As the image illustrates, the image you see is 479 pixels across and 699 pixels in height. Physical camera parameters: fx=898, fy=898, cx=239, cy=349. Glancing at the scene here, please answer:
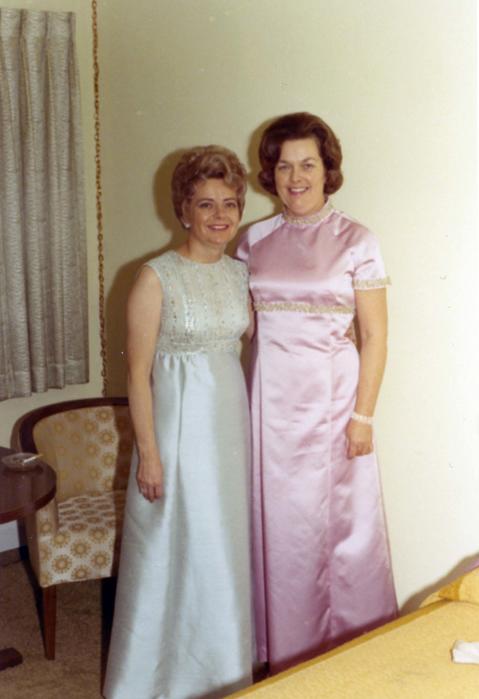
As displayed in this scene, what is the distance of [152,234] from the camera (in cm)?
388

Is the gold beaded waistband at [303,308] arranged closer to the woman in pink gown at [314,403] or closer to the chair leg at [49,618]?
the woman in pink gown at [314,403]

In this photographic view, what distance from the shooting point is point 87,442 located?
359 cm

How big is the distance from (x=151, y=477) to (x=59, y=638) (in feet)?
3.54

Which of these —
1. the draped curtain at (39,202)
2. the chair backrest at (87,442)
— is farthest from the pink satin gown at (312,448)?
the draped curtain at (39,202)

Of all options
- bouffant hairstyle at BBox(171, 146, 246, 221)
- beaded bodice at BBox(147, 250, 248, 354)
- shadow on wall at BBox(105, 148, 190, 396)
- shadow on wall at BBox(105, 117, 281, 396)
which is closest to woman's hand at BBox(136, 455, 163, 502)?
beaded bodice at BBox(147, 250, 248, 354)

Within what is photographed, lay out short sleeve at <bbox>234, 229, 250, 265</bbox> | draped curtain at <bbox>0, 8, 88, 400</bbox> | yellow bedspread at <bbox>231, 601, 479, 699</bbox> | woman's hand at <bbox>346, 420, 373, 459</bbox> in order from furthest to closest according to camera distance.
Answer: draped curtain at <bbox>0, 8, 88, 400</bbox> < short sleeve at <bbox>234, 229, 250, 265</bbox> < woman's hand at <bbox>346, 420, 373, 459</bbox> < yellow bedspread at <bbox>231, 601, 479, 699</bbox>

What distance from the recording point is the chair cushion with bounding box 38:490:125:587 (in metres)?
3.11

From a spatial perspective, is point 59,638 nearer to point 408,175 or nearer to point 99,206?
point 99,206

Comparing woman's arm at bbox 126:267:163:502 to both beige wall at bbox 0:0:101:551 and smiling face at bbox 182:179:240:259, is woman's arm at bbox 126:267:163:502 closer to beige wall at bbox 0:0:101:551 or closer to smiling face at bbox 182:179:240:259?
smiling face at bbox 182:179:240:259

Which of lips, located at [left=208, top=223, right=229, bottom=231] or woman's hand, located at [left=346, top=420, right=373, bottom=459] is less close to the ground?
lips, located at [left=208, top=223, right=229, bottom=231]

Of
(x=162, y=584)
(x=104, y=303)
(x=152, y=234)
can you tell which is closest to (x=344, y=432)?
(x=162, y=584)

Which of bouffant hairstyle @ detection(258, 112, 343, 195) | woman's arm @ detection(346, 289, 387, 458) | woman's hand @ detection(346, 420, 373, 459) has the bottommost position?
woman's hand @ detection(346, 420, 373, 459)

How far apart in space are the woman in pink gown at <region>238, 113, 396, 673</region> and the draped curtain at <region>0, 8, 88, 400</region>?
4.44 ft

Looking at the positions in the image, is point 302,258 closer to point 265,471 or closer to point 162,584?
point 265,471
